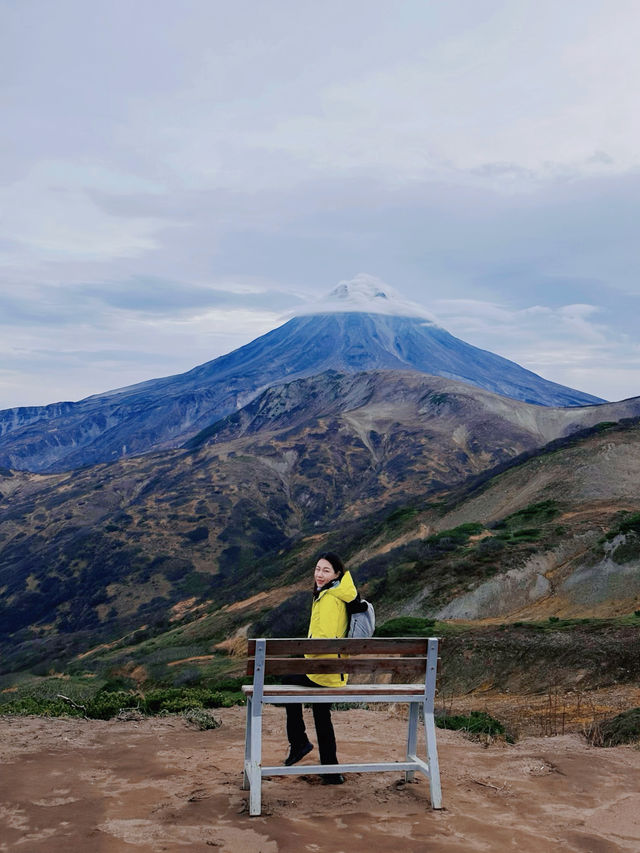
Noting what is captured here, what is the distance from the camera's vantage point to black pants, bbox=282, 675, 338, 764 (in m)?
5.12

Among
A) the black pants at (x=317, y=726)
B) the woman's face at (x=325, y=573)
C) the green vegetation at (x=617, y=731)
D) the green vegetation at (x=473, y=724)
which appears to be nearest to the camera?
the black pants at (x=317, y=726)

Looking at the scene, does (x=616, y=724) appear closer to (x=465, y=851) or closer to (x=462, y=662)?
(x=465, y=851)

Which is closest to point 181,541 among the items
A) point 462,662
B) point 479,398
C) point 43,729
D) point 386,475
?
point 386,475

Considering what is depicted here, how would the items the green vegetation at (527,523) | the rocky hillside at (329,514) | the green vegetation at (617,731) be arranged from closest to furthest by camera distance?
the green vegetation at (617,731) → the rocky hillside at (329,514) → the green vegetation at (527,523)

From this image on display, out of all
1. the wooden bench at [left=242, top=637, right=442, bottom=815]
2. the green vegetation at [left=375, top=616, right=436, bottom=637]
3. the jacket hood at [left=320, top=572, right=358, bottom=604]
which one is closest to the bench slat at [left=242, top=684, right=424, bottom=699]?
the wooden bench at [left=242, top=637, right=442, bottom=815]

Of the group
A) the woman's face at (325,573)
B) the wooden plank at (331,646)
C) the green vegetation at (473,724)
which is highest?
the woman's face at (325,573)

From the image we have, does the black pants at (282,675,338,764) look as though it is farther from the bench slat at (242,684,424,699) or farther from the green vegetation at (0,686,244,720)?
the green vegetation at (0,686,244,720)

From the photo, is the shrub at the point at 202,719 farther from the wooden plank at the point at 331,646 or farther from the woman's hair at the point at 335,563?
the woman's hair at the point at 335,563

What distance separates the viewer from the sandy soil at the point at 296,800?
398cm

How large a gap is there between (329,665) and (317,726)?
78 centimetres

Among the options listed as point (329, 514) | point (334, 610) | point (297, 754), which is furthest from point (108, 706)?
point (329, 514)

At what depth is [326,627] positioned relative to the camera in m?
5.32

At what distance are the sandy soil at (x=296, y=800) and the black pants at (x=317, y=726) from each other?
243 millimetres

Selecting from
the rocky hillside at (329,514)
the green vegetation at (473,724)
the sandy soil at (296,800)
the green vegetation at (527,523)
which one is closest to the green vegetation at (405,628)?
the rocky hillside at (329,514)
